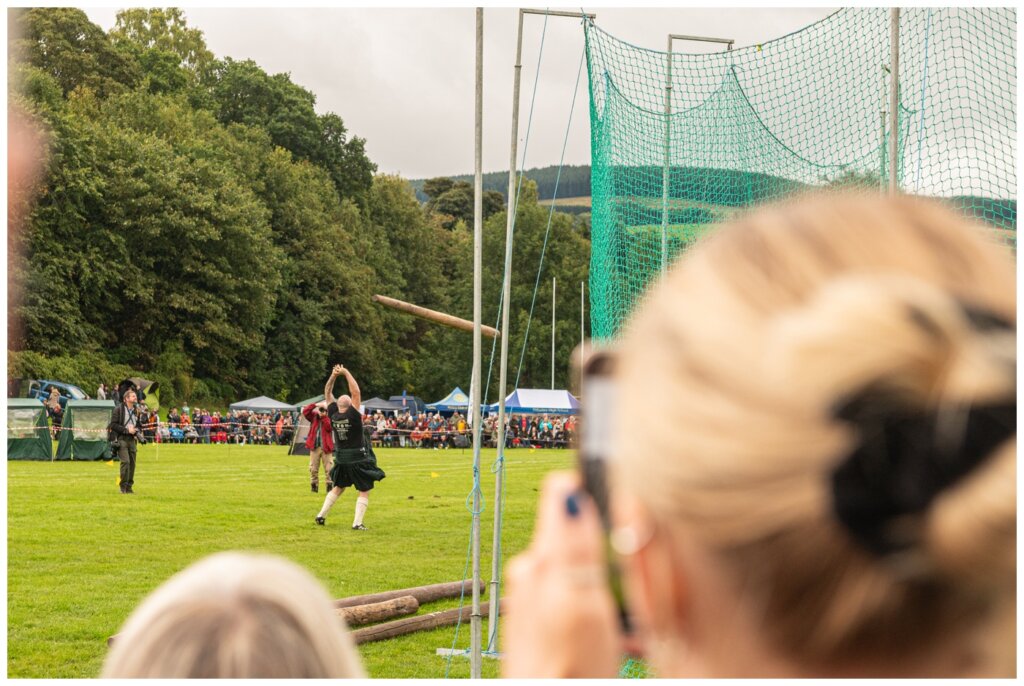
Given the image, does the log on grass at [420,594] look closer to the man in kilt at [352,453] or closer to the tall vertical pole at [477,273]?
the tall vertical pole at [477,273]

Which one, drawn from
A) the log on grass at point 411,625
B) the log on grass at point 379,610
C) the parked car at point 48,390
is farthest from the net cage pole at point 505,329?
the parked car at point 48,390

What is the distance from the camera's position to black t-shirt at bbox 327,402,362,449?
14.1 meters

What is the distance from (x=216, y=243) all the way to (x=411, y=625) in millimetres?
40489

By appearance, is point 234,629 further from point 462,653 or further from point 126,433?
point 126,433

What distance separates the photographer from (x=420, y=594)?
9.88 metres

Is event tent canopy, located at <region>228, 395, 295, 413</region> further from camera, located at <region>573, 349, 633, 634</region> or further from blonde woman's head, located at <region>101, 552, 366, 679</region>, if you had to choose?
camera, located at <region>573, 349, 633, 634</region>

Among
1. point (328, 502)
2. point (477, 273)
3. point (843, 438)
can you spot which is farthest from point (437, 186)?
point (843, 438)

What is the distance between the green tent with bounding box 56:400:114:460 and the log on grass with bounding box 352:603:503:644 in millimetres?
18929

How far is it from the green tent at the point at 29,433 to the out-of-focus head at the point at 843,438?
2704cm

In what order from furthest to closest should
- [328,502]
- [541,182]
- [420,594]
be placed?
[541,182] → [328,502] → [420,594]

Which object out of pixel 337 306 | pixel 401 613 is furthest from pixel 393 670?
pixel 337 306

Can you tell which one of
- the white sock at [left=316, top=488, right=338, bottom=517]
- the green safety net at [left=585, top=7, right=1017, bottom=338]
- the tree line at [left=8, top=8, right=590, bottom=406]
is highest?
the tree line at [left=8, top=8, right=590, bottom=406]

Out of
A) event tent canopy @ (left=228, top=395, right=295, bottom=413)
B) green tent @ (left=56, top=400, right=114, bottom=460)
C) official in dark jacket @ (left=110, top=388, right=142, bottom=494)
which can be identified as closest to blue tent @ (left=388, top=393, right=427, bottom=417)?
event tent canopy @ (left=228, top=395, right=295, bottom=413)

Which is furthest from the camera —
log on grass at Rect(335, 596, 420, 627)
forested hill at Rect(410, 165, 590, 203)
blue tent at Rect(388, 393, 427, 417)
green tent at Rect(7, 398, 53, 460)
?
forested hill at Rect(410, 165, 590, 203)
